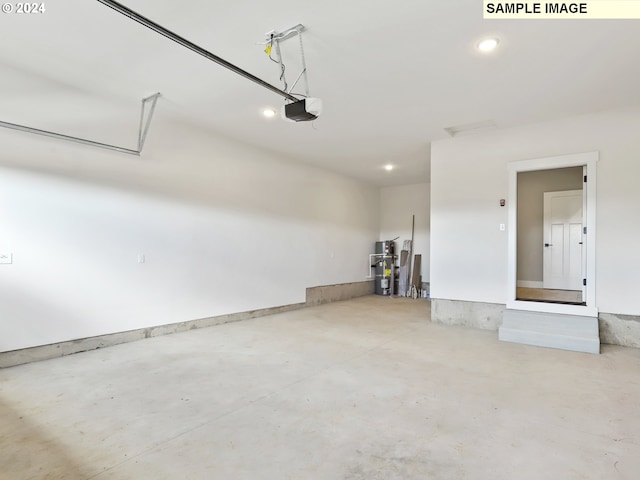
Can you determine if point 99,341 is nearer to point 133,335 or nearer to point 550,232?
point 133,335

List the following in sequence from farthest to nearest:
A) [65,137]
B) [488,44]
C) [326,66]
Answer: [65,137] < [326,66] < [488,44]

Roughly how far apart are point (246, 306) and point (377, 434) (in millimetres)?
4136

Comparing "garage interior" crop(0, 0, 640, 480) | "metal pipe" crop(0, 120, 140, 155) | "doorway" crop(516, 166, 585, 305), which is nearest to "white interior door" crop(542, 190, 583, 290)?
"doorway" crop(516, 166, 585, 305)

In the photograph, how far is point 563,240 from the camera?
283 inches

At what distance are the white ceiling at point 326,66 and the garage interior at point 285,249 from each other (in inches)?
1.1

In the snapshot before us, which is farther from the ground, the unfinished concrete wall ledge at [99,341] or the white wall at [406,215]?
the white wall at [406,215]

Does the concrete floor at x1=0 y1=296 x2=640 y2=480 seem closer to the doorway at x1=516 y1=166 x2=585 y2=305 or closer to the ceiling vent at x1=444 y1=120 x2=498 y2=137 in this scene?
the doorway at x1=516 y1=166 x2=585 y2=305

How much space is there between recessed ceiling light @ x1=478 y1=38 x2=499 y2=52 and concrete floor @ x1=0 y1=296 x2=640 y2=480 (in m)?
3.15

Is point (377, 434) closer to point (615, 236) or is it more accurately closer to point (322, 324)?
point (322, 324)

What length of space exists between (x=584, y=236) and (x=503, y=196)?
46.9 inches

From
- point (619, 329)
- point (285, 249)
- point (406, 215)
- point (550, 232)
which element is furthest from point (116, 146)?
point (550, 232)

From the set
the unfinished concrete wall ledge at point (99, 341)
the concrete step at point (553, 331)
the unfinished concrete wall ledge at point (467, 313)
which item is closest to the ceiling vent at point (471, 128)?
the unfinished concrete wall ledge at point (467, 313)

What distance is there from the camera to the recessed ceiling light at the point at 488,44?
10.1 feet

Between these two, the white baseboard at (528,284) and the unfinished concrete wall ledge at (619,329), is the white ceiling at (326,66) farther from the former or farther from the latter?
the white baseboard at (528,284)
